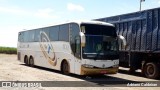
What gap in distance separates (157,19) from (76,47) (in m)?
4.53

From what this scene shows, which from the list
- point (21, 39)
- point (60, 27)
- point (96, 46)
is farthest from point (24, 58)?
point (96, 46)

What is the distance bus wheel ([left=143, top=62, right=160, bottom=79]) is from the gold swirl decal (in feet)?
18.1

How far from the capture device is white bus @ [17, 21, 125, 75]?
16.4 metres

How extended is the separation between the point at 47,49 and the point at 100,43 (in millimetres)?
5895

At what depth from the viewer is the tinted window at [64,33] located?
61.3 feet

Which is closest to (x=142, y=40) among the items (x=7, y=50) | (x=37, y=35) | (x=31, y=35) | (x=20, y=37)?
(x=37, y=35)

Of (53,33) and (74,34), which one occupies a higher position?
(53,33)

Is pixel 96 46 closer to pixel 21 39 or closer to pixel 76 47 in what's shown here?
pixel 76 47

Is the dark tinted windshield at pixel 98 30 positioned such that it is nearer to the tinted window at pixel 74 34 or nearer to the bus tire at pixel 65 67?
the tinted window at pixel 74 34

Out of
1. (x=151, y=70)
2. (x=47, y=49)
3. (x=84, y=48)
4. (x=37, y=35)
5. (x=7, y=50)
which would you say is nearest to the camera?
(x=84, y=48)

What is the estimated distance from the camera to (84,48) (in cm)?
1636

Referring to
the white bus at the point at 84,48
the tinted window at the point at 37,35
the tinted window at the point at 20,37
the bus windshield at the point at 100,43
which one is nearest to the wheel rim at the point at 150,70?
the white bus at the point at 84,48

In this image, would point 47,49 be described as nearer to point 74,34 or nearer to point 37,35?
point 37,35

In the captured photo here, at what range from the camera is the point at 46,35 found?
22.0m
